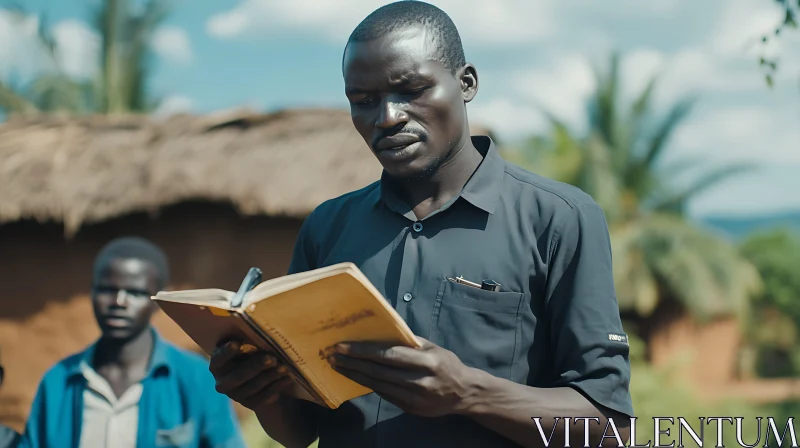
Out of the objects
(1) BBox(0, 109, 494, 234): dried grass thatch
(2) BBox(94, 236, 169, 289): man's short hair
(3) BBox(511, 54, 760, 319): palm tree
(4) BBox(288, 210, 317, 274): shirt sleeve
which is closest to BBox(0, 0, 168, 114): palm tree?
(3) BBox(511, 54, 760, 319): palm tree

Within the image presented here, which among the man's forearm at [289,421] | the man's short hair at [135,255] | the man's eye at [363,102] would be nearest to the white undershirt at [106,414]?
the man's short hair at [135,255]

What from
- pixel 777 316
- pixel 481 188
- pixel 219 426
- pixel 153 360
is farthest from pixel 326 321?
pixel 777 316

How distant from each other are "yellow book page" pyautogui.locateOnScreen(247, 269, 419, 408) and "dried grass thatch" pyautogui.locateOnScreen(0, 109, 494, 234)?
226 inches

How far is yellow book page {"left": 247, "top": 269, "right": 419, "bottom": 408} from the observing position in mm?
1500

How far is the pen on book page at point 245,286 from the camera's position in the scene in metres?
1.59

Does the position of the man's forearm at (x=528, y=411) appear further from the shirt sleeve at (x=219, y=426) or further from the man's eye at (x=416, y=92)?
the shirt sleeve at (x=219, y=426)

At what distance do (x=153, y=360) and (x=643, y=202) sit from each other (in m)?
14.4

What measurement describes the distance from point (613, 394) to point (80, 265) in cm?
668

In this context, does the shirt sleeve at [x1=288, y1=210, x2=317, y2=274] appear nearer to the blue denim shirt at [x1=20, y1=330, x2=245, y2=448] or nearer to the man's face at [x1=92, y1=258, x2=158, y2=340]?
the blue denim shirt at [x1=20, y1=330, x2=245, y2=448]

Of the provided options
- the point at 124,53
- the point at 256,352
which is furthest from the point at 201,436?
the point at 124,53

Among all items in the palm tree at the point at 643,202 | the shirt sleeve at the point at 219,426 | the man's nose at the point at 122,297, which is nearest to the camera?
the shirt sleeve at the point at 219,426

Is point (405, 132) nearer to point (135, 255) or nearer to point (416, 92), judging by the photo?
point (416, 92)

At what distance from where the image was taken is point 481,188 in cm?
184

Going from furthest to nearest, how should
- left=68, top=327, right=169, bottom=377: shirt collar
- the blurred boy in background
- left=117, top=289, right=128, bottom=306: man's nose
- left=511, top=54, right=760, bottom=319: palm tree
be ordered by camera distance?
1. left=511, top=54, right=760, bottom=319: palm tree
2. left=117, top=289, right=128, bottom=306: man's nose
3. left=68, top=327, right=169, bottom=377: shirt collar
4. the blurred boy in background
